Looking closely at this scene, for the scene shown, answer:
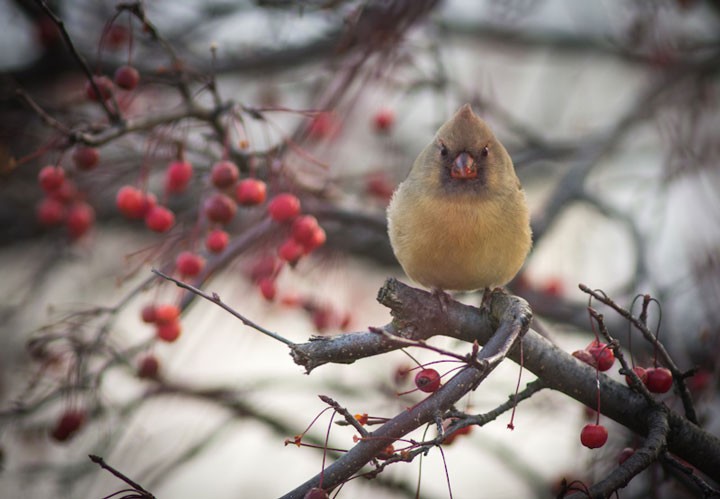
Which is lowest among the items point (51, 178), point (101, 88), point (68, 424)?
point (68, 424)

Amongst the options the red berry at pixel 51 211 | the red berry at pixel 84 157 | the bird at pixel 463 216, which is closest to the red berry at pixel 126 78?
the red berry at pixel 84 157

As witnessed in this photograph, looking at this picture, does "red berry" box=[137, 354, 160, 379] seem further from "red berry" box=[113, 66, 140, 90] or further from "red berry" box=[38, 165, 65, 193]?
"red berry" box=[113, 66, 140, 90]

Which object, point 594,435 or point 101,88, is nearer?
point 594,435

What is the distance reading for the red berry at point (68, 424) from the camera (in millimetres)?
3350

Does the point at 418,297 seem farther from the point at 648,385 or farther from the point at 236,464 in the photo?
the point at 236,464

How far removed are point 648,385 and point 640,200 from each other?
9.07ft

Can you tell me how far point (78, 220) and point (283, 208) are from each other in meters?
1.86

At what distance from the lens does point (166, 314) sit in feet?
10.2

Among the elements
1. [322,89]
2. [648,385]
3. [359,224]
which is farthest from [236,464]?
[648,385]

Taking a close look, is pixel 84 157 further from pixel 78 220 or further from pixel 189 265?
pixel 78 220

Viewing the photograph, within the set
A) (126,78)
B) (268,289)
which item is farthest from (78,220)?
(126,78)

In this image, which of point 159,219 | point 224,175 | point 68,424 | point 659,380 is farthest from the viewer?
point 68,424

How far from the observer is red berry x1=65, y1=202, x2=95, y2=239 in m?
4.39

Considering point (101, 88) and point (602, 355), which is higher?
point (101, 88)
